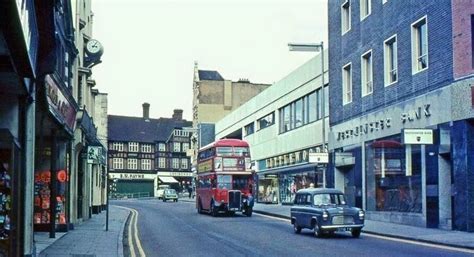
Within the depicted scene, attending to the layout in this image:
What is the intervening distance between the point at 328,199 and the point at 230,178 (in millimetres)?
13819

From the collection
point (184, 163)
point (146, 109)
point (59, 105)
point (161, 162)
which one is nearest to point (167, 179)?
point (161, 162)

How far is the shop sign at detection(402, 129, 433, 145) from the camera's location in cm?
2303

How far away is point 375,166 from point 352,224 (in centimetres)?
905

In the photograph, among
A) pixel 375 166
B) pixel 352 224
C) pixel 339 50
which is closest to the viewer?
pixel 352 224

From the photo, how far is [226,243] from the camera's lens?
63.0 feet

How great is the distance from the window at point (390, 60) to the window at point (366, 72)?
2.10 meters

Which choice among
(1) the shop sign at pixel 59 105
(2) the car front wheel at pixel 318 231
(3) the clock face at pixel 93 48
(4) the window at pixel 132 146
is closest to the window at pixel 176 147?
(4) the window at pixel 132 146

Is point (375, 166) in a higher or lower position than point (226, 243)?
higher

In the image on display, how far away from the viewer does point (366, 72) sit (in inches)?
1219

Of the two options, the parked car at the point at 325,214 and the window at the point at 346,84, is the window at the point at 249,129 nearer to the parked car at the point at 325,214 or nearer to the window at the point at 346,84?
the window at the point at 346,84

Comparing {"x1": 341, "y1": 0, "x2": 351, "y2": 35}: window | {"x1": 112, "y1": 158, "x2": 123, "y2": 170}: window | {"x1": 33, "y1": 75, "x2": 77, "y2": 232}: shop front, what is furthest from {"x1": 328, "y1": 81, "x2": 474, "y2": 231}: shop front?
{"x1": 112, "y1": 158, "x2": 123, "y2": 170}: window

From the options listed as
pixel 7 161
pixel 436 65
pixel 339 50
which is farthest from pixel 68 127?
pixel 339 50

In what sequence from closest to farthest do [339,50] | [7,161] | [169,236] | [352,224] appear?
1. [7,161]
2. [352,224]
3. [169,236]
4. [339,50]

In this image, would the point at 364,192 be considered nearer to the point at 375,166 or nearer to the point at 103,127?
the point at 375,166
